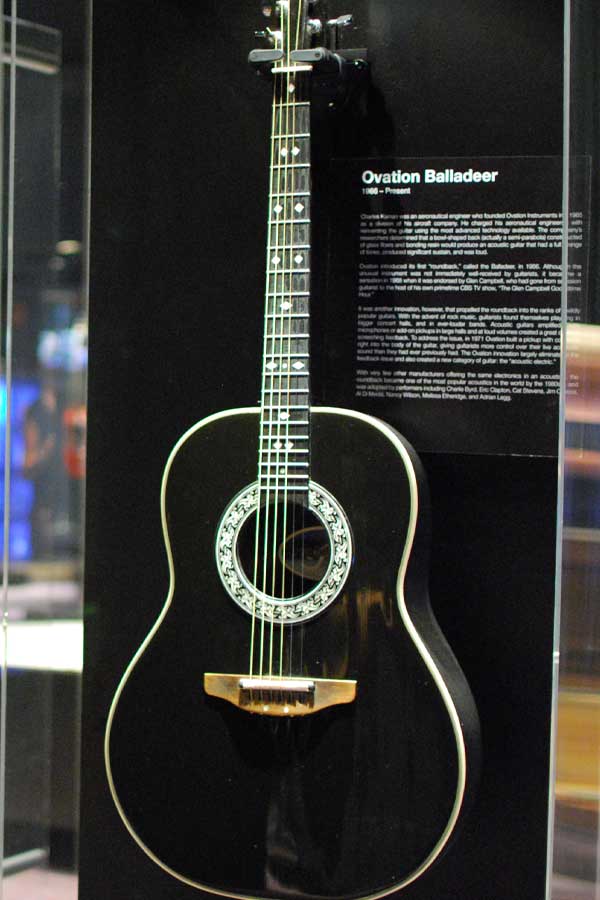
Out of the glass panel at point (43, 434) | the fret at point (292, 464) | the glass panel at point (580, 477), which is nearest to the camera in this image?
the glass panel at point (580, 477)

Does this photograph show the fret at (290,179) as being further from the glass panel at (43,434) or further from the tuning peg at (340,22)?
the glass panel at (43,434)

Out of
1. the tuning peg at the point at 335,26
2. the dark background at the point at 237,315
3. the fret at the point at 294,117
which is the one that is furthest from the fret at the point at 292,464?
the tuning peg at the point at 335,26

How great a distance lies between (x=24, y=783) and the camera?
5.00 feet

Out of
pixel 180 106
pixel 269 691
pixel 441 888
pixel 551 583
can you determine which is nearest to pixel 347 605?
pixel 269 691

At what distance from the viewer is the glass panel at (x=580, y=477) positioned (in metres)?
1.16

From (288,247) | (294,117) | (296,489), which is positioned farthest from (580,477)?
(294,117)

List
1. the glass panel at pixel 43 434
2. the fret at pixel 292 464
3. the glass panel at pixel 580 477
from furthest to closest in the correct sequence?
the glass panel at pixel 43 434, the fret at pixel 292 464, the glass panel at pixel 580 477

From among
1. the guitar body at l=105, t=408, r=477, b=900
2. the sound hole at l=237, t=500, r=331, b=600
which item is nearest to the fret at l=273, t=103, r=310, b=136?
the guitar body at l=105, t=408, r=477, b=900

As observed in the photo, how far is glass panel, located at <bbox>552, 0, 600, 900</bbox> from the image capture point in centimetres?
116

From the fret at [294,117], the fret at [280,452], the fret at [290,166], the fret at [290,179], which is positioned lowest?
the fret at [280,452]

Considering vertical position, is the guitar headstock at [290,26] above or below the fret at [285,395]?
above

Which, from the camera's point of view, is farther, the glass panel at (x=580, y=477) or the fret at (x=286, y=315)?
the fret at (x=286, y=315)

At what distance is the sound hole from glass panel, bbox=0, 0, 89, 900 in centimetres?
37

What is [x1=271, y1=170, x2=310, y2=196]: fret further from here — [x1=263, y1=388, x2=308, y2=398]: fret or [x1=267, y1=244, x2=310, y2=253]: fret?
[x1=263, y1=388, x2=308, y2=398]: fret
